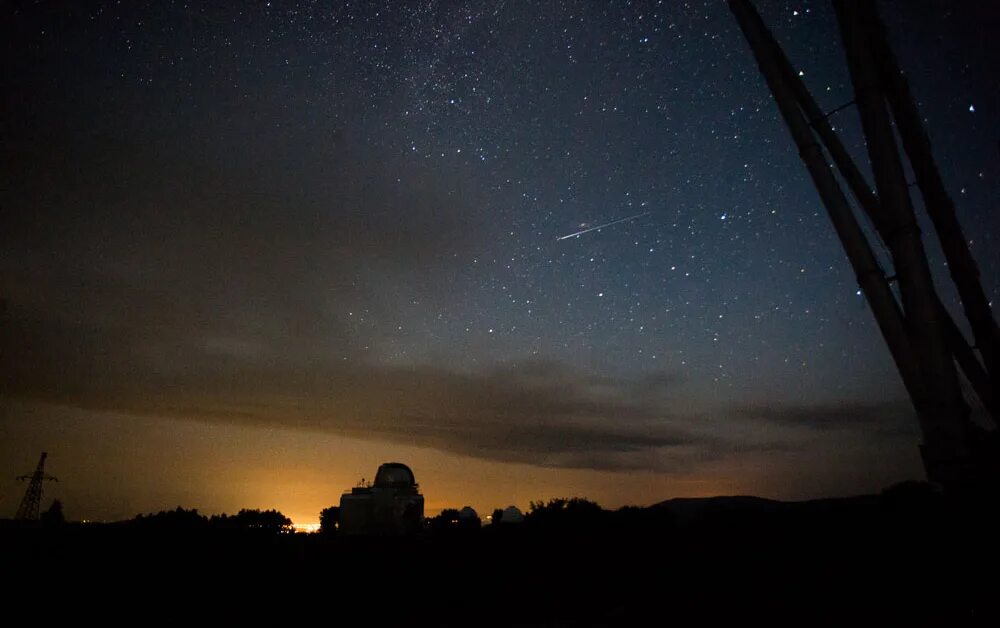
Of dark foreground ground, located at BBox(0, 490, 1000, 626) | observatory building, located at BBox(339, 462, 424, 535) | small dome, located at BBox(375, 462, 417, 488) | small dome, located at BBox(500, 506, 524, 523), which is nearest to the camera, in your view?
dark foreground ground, located at BBox(0, 490, 1000, 626)

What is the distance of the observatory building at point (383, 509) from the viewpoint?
32.8 m

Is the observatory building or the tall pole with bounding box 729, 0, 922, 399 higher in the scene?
the tall pole with bounding box 729, 0, 922, 399

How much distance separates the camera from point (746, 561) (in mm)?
8328

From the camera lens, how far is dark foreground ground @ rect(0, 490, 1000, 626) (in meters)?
6.35

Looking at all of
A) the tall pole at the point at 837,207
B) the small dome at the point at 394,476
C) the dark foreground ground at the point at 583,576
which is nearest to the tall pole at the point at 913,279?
the tall pole at the point at 837,207

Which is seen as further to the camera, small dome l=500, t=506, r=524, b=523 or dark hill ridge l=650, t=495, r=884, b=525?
small dome l=500, t=506, r=524, b=523

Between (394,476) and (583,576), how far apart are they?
29.1 meters

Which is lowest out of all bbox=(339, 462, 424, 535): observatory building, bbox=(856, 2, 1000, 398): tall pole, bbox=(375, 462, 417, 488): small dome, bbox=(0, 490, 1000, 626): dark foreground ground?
bbox=(0, 490, 1000, 626): dark foreground ground

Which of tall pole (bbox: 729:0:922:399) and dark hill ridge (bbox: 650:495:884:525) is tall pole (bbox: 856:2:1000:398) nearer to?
tall pole (bbox: 729:0:922:399)

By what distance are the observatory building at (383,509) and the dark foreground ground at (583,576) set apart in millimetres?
20953

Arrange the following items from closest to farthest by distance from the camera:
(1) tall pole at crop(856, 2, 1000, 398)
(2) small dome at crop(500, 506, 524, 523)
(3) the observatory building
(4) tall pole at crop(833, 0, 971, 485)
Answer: (4) tall pole at crop(833, 0, 971, 485)
(1) tall pole at crop(856, 2, 1000, 398)
(3) the observatory building
(2) small dome at crop(500, 506, 524, 523)

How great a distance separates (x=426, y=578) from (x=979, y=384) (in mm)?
14519

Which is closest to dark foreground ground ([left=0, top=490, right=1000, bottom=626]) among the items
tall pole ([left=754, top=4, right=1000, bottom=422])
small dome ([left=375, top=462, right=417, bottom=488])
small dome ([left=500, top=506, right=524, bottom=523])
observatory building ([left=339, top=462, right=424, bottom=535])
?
tall pole ([left=754, top=4, right=1000, bottom=422])

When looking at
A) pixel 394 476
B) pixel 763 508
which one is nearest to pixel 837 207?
pixel 763 508
